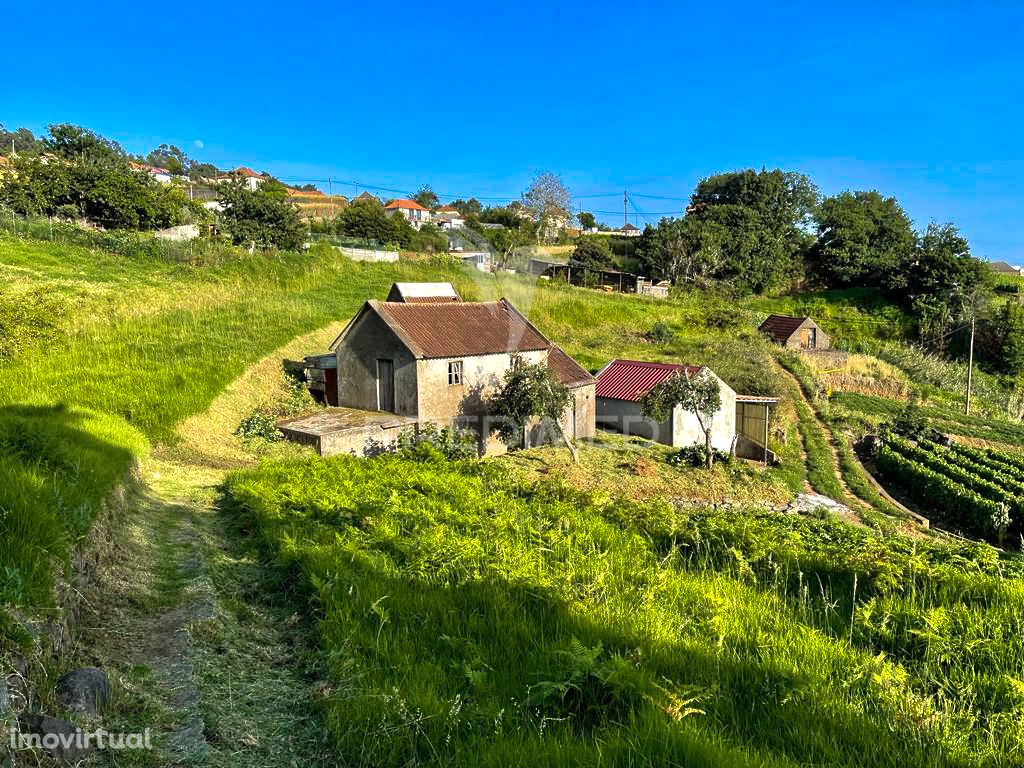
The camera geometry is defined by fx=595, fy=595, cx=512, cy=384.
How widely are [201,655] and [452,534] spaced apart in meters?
3.11

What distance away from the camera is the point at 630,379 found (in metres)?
23.2

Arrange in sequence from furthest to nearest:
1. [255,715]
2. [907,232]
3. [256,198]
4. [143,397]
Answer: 1. [907,232]
2. [256,198]
3. [143,397]
4. [255,715]

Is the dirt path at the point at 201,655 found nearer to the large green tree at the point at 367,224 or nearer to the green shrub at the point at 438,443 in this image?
the green shrub at the point at 438,443

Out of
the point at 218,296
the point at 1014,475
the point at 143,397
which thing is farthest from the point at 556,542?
the point at 218,296

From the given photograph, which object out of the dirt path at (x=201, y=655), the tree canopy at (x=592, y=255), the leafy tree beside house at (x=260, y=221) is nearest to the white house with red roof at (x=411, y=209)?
the tree canopy at (x=592, y=255)

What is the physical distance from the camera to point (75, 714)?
3.31 meters

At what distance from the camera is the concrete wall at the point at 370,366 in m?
17.5

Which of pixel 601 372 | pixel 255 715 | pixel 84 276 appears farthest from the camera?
pixel 84 276

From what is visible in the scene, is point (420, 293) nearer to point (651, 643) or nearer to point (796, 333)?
point (651, 643)

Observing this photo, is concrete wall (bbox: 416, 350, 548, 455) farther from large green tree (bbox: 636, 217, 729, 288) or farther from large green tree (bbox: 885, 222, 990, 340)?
large green tree (bbox: 885, 222, 990, 340)

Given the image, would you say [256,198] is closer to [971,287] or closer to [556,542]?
[556,542]

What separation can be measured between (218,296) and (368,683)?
1074 inches

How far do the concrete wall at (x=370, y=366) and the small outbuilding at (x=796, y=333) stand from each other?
33.5 m

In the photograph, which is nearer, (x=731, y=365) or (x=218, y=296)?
(x=218, y=296)
